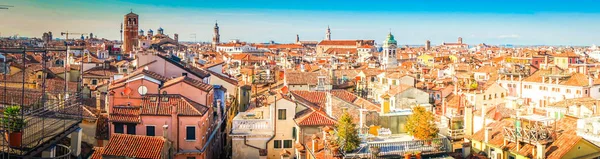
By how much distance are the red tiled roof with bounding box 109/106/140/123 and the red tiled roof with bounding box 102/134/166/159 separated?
1.97 m

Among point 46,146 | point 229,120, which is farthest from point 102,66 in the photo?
point 46,146

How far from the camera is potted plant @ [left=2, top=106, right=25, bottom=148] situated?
32.8 feet

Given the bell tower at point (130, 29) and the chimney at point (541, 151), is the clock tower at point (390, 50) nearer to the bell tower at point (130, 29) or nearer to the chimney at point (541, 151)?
the bell tower at point (130, 29)

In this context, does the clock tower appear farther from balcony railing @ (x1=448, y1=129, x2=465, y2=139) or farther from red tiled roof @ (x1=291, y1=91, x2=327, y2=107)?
balcony railing @ (x1=448, y1=129, x2=465, y2=139)

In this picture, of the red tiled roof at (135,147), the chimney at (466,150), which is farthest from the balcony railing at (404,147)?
the red tiled roof at (135,147)

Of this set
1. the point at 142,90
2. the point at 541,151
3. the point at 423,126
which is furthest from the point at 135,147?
the point at 541,151

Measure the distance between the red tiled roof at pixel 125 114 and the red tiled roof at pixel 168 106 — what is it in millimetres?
328

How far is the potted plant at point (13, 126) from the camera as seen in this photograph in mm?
9997

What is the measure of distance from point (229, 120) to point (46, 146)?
1680 cm

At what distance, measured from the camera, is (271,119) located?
2016cm

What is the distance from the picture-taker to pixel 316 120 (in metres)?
19.2

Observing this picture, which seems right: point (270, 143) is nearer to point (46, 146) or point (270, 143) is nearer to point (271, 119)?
point (271, 119)

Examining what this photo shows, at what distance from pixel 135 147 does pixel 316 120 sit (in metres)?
5.38

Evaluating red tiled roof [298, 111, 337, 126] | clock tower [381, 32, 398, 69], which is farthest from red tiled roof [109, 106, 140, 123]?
clock tower [381, 32, 398, 69]
